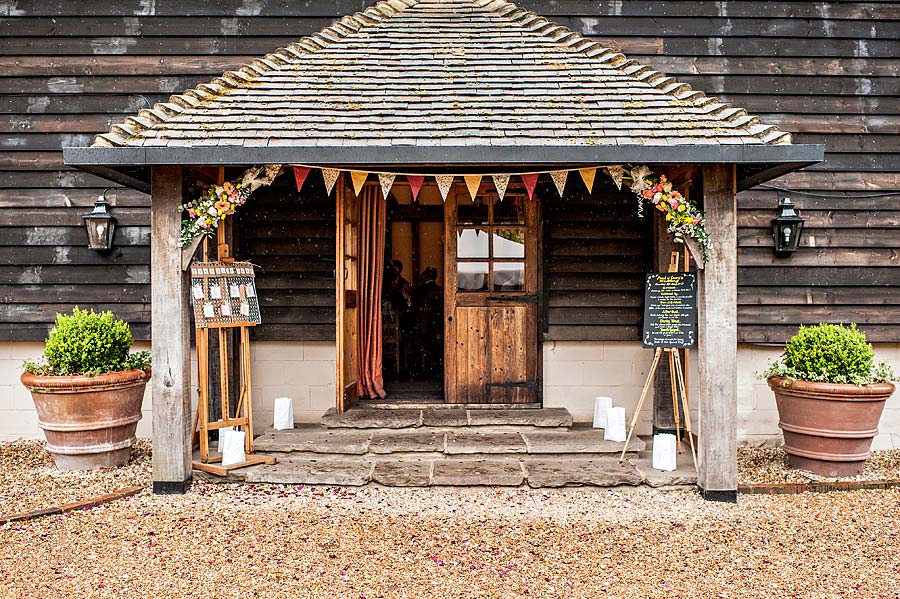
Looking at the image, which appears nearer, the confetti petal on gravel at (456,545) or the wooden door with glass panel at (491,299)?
the confetti petal on gravel at (456,545)

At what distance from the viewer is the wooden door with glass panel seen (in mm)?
6328

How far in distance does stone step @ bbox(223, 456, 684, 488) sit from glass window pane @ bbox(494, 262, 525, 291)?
5.66 feet

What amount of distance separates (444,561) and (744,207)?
4223 millimetres

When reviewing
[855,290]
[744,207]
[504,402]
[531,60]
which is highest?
[531,60]

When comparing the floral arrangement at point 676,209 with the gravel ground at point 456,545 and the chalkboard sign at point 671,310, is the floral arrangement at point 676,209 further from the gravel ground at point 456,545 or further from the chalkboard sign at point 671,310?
the gravel ground at point 456,545

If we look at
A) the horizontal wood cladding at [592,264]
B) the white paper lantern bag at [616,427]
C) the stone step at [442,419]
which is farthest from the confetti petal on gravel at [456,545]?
the horizontal wood cladding at [592,264]

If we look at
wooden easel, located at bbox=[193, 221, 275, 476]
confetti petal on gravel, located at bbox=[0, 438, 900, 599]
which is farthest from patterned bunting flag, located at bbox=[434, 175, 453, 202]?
confetti petal on gravel, located at bbox=[0, 438, 900, 599]

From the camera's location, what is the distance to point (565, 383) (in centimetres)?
637

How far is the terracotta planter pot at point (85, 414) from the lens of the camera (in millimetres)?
5148

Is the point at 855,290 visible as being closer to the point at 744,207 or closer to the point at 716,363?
the point at 744,207

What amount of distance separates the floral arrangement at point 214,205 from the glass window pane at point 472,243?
81.5 inches

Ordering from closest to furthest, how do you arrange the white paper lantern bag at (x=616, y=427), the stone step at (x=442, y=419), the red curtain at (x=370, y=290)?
the white paper lantern bag at (x=616, y=427) → the stone step at (x=442, y=419) → the red curtain at (x=370, y=290)

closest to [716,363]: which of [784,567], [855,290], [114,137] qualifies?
[784,567]

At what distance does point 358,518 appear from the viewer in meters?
Answer: 4.32
